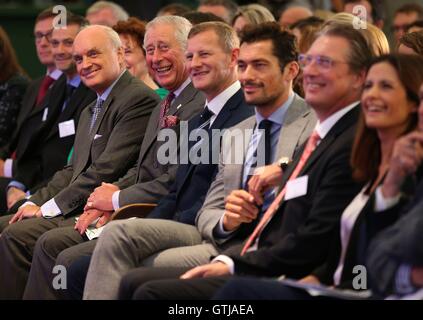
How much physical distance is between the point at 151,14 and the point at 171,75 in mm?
4971

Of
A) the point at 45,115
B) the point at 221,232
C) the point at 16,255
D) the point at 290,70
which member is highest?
the point at 290,70

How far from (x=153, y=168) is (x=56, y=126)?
5.56 feet

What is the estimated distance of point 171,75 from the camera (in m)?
5.63

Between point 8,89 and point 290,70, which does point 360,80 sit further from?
point 8,89

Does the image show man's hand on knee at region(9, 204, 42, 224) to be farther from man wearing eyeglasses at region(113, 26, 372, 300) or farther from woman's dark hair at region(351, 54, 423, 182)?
woman's dark hair at region(351, 54, 423, 182)

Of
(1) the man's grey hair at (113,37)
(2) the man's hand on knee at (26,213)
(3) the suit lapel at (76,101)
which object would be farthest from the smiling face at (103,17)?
(2) the man's hand on knee at (26,213)

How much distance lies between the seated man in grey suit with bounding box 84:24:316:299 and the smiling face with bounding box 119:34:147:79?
2.02 m

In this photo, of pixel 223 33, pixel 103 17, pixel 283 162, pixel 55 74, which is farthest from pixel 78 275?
pixel 103 17

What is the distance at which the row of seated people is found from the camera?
377 centimetres

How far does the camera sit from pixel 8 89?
777cm

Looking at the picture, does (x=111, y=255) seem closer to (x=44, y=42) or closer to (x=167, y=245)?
(x=167, y=245)

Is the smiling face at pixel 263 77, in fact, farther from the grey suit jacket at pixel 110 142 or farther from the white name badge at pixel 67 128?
the white name badge at pixel 67 128

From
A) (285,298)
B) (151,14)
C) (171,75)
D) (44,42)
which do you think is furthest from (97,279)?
(151,14)

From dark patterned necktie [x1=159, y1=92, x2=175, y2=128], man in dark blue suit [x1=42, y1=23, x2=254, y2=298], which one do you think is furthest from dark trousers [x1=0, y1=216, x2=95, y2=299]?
dark patterned necktie [x1=159, y1=92, x2=175, y2=128]
